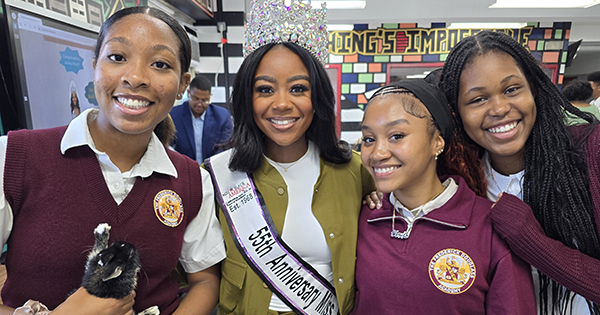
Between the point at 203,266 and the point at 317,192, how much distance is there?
19.6 inches

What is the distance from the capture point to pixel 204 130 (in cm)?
351

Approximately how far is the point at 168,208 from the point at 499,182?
3.86ft

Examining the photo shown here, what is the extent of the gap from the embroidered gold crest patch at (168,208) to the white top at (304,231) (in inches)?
15.7

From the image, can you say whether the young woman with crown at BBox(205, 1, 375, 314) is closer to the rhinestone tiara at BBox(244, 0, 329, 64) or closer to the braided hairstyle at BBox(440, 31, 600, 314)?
the rhinestone tiara at BBox(244, 0, 329, 64)

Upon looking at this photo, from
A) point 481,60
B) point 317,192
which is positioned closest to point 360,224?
point 317,192

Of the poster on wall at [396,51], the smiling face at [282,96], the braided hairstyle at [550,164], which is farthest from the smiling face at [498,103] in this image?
the poster on wall at [396,51]

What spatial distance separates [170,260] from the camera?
1.02 m

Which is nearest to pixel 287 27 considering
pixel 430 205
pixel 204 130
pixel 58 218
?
pixel 430 205

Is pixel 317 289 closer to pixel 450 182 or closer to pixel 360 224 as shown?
pixel 360 224

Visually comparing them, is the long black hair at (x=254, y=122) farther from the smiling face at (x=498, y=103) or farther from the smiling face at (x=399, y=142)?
the smiling face at (x=498, y=103)

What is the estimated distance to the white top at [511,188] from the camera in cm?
112

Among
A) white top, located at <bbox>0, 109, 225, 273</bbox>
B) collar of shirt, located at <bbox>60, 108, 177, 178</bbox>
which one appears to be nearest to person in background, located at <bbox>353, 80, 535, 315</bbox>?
white top, located at <bbox>0, 109, 225, 273</bbox>

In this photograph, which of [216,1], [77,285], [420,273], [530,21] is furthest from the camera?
[530,21]

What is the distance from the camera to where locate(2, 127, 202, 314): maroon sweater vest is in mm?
842
